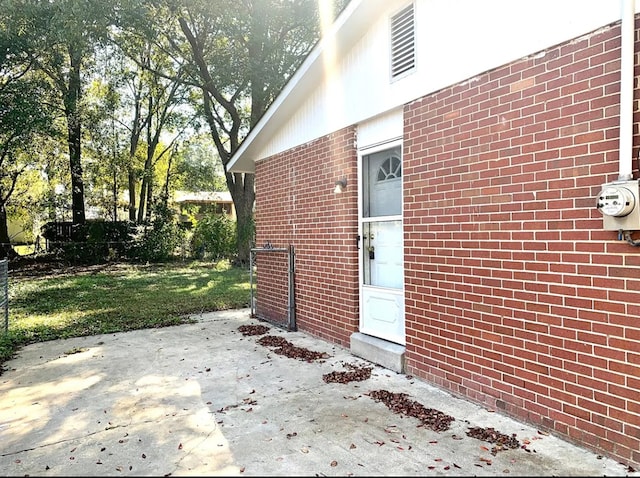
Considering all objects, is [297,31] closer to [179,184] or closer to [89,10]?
[89,10]

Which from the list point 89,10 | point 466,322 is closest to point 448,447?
point 466,322

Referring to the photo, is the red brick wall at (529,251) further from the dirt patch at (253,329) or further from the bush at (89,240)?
the bush at (89,240)

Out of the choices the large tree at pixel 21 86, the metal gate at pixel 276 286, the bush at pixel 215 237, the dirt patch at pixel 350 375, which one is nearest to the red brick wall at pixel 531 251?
the dirt patch at pixel 350 375

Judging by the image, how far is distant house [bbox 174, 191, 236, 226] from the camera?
20328mm

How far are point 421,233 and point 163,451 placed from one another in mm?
2841

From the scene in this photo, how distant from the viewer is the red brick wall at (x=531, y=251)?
2674 mm

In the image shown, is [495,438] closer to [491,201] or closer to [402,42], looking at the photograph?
[491,201]

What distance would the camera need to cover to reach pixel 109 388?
423cm

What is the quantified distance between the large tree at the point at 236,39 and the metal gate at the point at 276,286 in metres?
4.31

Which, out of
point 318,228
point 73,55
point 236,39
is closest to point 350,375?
point 318,228

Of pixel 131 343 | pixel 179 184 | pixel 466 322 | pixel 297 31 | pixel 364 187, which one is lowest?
pixel 131 343

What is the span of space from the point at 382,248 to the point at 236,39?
1101cm

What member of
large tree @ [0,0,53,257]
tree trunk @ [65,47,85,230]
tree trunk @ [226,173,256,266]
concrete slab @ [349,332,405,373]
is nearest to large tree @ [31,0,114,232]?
tree trunk @ [65,47,85,230]

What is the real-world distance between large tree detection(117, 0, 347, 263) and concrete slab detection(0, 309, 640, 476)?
7439 mm
